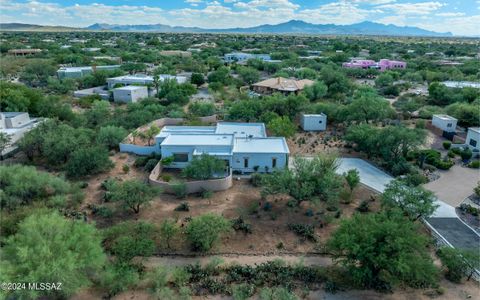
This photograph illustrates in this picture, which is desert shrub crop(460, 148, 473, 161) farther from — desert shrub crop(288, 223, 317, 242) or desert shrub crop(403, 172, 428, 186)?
desert shrub crop(288, 223, 317, 242)

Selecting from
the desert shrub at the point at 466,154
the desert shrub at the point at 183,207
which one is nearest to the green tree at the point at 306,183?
the desert shrub at the point at 183,207

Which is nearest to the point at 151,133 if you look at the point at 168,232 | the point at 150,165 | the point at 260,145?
the point at 150,165

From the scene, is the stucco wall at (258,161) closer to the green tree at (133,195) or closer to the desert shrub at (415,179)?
the green tree at (133,195)

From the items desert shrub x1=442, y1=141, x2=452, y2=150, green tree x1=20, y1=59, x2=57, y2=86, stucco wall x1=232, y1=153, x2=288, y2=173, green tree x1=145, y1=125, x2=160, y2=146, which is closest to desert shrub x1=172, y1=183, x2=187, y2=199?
stucco wall x1=232, y1=153, x2=288, y2=173

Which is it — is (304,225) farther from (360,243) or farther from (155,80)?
(155,80)

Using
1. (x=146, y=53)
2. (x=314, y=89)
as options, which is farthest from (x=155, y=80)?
(x=146, y=53)
